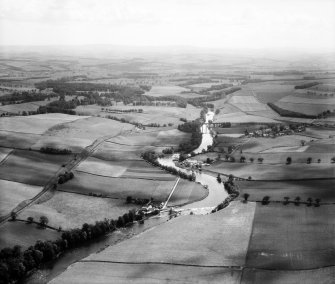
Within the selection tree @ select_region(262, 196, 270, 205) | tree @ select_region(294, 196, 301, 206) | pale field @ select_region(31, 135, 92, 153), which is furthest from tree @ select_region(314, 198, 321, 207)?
pale field @ select_region(31, 135, 92, 153)

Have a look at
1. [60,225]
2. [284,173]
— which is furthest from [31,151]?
[284,173]

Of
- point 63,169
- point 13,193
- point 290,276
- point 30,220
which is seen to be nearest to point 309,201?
point 290,276

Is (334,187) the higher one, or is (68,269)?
(334,187)

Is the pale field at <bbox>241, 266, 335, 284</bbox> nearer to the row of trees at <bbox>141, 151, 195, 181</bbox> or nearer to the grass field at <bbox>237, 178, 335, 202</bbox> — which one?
the grass field at <bbox>237, 178, 335, 202</bbox>

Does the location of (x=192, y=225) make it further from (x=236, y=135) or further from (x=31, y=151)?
(x=236, y=135)

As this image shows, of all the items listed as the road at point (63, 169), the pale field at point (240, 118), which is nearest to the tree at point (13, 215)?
the road at point (63, 169)

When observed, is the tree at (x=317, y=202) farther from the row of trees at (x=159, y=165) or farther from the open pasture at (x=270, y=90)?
the open pasture at (x=270, y=90)
